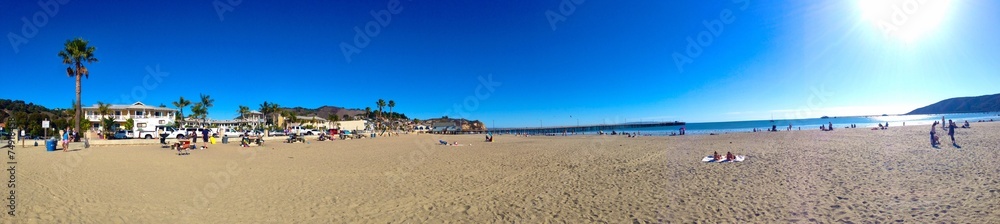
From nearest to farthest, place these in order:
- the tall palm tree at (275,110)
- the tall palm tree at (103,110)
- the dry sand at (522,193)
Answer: the dry sand at (522,193) → the tall palm tree at (103,110) → the tall palm tree at (275,110)

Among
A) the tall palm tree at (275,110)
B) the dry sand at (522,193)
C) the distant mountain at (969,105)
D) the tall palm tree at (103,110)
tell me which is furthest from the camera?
the distant mountain at (969,105)

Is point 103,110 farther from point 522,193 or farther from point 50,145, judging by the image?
point 522,193

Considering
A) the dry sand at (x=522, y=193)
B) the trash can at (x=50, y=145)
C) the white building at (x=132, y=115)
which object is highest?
the white building at (x=132, y=115)

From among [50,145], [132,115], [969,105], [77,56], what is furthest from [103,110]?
[969,105]

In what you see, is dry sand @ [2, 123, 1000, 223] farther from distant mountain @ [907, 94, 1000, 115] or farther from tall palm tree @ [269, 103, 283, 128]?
distant mountain @ [907, 94, 1000, 115]

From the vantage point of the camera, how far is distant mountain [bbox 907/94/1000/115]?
511 feet

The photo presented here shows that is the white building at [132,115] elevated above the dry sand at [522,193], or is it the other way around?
the white building at [132,115]

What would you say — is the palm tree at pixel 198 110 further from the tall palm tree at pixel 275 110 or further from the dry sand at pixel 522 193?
the dry sand at pixel 522 193

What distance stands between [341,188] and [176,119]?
5999 centimetres

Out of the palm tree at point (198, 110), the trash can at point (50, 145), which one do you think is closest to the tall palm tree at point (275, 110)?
the palm tree at point (198, 110)

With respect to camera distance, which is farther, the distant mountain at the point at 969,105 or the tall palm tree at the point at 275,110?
the distant mountain at the point at 969,105

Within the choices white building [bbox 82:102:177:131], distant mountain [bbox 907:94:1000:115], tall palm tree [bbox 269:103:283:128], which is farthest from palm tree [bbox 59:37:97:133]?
distant mountain [bbox 907:94:1000:115]

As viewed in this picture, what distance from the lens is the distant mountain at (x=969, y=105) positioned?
15575cm

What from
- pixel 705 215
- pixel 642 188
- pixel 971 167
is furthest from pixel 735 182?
pixel 971 167
